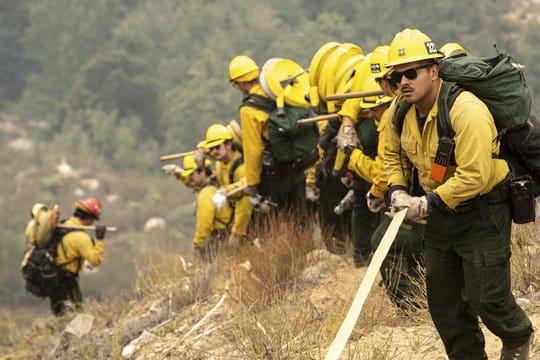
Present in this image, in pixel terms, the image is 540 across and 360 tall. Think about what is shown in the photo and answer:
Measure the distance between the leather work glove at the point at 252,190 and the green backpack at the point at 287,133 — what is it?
26cm

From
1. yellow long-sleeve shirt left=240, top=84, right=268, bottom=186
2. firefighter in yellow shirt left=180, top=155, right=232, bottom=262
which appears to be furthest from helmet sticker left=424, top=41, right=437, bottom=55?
firefighter in yellow shirt left=180, top=155, right=232, bottom=262

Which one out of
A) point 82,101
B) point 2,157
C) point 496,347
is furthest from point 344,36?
point 496,347

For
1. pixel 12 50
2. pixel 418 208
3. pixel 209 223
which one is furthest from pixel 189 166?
pixel 12 50

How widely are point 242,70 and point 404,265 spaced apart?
256 cm

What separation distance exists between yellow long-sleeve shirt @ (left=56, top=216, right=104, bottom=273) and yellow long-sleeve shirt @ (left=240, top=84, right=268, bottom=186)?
93.4 inches

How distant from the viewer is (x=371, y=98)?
6.15 meters

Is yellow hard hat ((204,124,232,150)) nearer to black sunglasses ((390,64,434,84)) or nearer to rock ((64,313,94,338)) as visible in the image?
rock ((64,313,94,338))

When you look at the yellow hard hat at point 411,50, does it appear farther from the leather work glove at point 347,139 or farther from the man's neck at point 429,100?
the leather work glove at point 347,139

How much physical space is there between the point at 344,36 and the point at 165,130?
471 inches

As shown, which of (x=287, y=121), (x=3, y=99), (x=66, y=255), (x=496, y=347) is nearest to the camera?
(x=496, y=347)

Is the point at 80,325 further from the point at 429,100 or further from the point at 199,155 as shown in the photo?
the point at 429,100

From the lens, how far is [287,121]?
751 cm

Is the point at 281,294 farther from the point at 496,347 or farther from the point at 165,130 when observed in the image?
the point at 165,130

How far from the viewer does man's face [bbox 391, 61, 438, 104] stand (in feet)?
13.4
